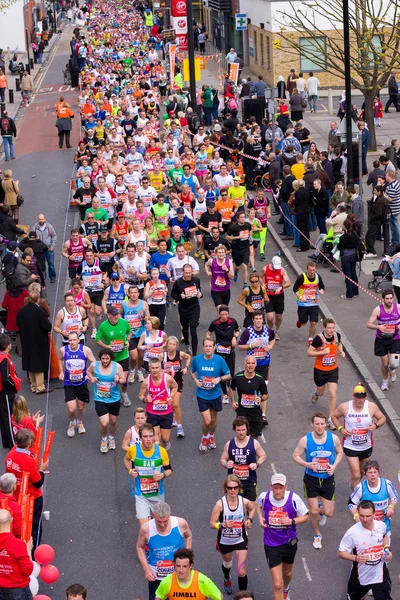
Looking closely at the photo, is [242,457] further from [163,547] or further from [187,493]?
[163,547]

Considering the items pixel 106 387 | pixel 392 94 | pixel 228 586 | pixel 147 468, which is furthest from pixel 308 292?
pixel 392 94

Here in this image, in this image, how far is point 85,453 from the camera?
14.4m

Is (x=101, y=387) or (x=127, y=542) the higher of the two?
(x=101, y=387)

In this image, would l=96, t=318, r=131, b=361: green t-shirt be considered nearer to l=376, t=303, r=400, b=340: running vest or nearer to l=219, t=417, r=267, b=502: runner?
l=376, t=303, r=400, b=340: running vest

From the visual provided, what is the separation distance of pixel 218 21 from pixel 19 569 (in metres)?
56.1

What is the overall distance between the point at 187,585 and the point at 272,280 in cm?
883

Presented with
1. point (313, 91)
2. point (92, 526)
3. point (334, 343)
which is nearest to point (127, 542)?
point (92, 526)

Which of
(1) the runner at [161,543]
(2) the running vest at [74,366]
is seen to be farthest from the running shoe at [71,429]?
(1) the runner at [161,543]

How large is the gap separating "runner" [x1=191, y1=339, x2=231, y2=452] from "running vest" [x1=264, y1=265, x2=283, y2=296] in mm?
3687

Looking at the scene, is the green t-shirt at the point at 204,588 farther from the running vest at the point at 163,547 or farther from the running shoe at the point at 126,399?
the running shoe at the point at 126,399

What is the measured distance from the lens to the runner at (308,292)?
17.0 meters

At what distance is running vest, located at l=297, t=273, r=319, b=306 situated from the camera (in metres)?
17.0

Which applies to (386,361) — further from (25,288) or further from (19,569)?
(19,569)

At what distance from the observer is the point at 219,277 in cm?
1781
